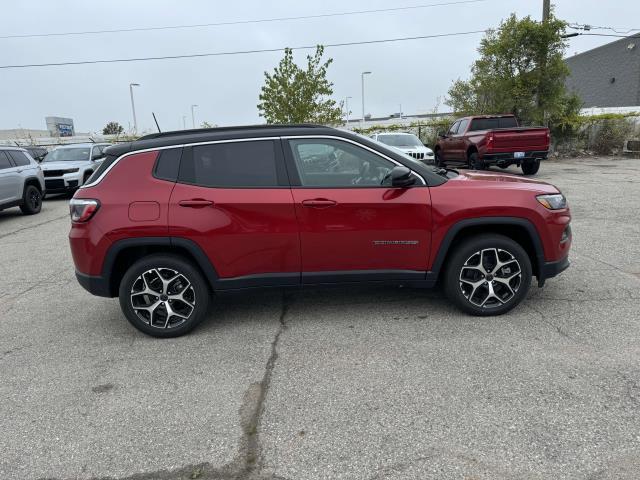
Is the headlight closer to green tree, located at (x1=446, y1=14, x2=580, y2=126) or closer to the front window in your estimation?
the front window

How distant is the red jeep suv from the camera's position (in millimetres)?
4094

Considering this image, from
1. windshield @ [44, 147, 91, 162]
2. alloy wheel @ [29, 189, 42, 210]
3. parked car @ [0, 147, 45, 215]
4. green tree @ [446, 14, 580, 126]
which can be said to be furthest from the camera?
green tree @ [446, 14, 580, 126]

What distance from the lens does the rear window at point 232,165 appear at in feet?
13.7

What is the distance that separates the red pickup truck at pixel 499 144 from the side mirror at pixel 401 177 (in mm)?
10153

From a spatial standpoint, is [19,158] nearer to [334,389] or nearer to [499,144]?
[334,389]

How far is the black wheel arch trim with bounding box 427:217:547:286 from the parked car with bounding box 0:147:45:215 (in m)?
10.6

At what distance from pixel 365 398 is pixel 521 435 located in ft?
3.06

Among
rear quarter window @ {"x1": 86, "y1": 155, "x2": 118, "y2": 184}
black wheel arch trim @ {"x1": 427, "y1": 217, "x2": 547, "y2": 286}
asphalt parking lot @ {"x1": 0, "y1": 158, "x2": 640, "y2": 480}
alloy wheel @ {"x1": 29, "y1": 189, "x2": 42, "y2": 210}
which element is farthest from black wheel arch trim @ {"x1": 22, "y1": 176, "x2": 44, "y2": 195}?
black wheel arch trim @ {"x1": 427, "y1": 217, "x2": 547, "y2": 286}

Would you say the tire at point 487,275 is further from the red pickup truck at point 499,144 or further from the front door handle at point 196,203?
the red pickup truck at point 499,144

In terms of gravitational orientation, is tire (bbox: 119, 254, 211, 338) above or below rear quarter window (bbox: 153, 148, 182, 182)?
below

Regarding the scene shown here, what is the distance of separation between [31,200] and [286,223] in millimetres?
10601

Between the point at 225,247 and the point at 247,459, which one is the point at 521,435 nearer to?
the point at 247,459

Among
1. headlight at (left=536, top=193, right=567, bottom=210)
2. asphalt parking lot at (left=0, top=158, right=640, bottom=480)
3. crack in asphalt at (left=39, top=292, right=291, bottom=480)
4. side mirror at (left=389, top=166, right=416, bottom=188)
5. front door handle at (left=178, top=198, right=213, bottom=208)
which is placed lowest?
crack in asphalt at (left=39, top=292, right=291, bottom=480)

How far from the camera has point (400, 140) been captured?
52.4 feet
